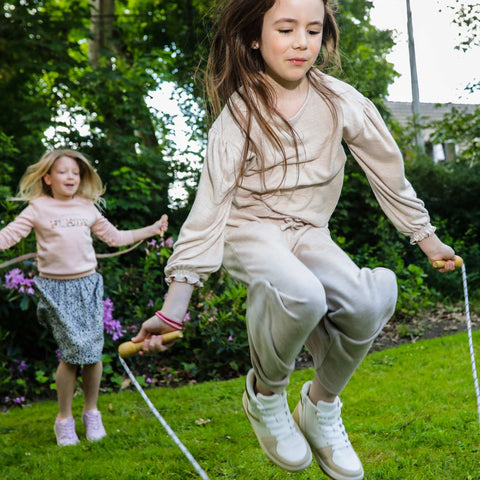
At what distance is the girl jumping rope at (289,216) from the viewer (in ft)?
7.66

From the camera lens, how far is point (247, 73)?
262 centimetres

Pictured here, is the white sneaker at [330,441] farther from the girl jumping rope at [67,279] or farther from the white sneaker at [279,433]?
the girl jumping rope at [67,279]

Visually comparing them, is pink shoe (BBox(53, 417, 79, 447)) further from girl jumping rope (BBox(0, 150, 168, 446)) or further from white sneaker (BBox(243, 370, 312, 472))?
white sneaker (BBox(243, 370, 312, 472))

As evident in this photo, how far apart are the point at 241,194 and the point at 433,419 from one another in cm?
275

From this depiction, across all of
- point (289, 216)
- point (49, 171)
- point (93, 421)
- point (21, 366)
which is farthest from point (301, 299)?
point (21, 366)

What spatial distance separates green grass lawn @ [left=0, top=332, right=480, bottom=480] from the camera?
3.84 metres

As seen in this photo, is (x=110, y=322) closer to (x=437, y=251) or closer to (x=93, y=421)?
(x=93, y=421)

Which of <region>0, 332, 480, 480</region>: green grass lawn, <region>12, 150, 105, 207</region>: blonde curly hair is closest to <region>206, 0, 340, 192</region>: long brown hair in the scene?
<region>0, 332, 480, 480</region>: green grass lawn

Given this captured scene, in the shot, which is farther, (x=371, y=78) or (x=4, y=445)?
(x=371, y=78)

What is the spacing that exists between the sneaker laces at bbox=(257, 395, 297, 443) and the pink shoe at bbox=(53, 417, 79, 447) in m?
2.47

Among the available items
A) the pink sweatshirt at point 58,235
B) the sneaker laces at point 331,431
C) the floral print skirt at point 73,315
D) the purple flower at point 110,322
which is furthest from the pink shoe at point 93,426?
the sneaker laces at point 331,431

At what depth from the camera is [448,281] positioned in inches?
381

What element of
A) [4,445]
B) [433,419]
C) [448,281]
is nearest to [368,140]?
[433,419]

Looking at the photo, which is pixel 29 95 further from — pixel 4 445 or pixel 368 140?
pixel 368 140
